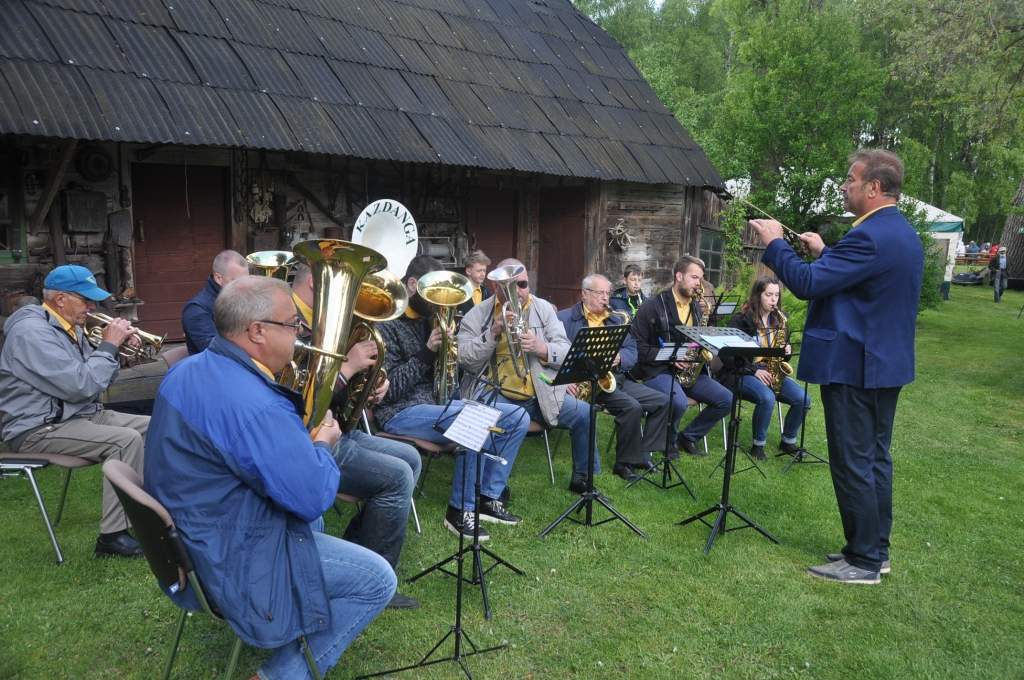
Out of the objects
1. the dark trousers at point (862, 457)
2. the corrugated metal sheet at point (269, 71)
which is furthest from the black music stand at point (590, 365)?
the corrugated metal sheet at point (269, 71)

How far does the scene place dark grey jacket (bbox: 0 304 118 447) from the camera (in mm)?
4164

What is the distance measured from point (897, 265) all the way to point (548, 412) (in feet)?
7.80

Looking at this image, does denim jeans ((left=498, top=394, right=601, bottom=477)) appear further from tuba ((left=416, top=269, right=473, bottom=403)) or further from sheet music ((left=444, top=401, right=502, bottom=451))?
sheet music ((left=444, top=401, right=502, bottom=451))

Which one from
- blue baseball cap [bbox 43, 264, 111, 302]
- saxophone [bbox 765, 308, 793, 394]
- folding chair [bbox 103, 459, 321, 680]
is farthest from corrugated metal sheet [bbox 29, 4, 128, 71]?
saxophone [bbox 765, 308, 793, 394]

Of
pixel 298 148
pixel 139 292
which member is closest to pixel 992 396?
pixel 298 148

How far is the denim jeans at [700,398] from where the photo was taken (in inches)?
→ 254

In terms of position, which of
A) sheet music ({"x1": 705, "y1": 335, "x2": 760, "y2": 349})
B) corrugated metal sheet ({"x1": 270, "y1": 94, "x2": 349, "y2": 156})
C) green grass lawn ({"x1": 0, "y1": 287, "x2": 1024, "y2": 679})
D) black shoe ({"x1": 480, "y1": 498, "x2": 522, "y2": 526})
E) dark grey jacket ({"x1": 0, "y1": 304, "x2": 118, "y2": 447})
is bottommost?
green grass lawn ({"x1": 0, "y1": 287, "x2": 1024, "y2": 679})

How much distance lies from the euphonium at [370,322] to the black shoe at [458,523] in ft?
3.98

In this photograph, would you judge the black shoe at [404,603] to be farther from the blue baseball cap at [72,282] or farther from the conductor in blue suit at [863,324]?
the blue baseball cap at [72,282]

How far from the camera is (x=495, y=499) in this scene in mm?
4973

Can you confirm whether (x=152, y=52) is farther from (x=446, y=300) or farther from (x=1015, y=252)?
(x=1015, y=252)

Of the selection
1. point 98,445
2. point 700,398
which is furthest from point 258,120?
point 700,398

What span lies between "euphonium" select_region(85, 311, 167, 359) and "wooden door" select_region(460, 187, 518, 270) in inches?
225

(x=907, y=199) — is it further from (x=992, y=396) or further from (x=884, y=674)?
(x=884, y=674)
